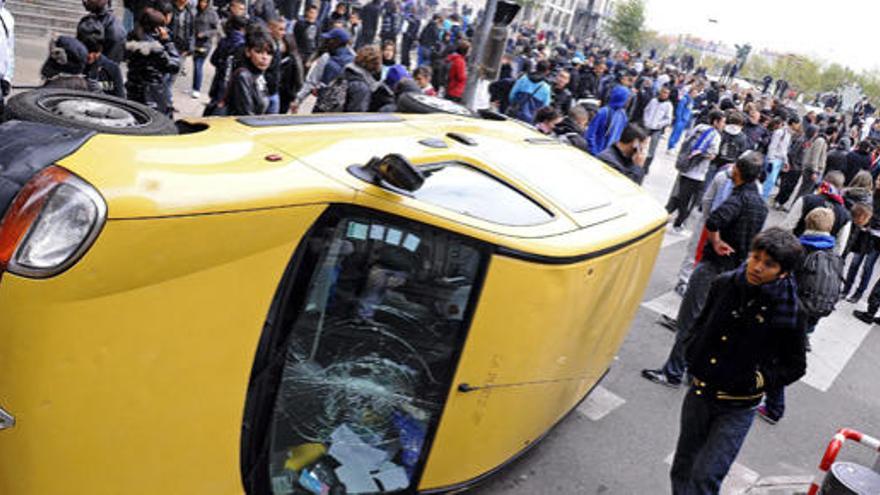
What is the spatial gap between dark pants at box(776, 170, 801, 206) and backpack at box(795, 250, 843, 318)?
9.64m

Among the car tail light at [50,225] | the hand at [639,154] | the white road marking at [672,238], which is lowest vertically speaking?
the white road marking at [672,238]

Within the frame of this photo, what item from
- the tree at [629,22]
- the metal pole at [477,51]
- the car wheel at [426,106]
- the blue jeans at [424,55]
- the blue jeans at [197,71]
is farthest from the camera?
the tree at [629,22]

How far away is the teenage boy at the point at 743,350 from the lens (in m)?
3.22

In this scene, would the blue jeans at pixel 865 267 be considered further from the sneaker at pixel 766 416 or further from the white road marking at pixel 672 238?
the sneaker at pixel 766 416

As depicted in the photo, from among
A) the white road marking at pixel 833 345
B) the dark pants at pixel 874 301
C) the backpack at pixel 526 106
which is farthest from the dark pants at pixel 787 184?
the backpack at pixel 526 106

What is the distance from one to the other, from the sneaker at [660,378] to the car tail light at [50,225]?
4.53 metres

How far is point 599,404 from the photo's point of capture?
494 centimetres

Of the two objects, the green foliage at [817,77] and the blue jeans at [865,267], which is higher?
the green foliage at [817,77]

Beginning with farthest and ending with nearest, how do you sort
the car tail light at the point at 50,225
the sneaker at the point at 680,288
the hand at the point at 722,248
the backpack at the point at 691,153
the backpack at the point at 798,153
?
1. the backpack at the point at 798,153
2. the backpack at the point at 691,153
3. the sneaker at the point at 680,288
4. the hand at the point at 722,248
5. the car tail light at the point at 50,225

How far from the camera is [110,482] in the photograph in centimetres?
203

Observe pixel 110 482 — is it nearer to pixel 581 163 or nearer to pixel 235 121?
pixel 235 121

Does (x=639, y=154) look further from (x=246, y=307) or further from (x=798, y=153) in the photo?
(x=798, y=153)

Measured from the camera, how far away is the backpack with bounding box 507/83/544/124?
31.1 feet

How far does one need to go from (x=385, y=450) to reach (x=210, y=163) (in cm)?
141
